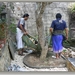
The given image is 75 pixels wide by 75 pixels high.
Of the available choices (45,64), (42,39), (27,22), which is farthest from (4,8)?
(45,64)

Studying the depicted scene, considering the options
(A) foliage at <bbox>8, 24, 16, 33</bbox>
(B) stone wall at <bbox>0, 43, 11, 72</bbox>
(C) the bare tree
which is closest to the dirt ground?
(C) the bare tree

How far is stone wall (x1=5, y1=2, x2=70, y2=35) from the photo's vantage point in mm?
4125

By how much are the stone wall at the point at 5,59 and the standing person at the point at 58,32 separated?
1.95ft

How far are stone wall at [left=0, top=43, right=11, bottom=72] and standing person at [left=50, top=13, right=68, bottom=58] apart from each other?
59 centimetres

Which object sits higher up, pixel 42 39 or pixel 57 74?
pixel 42 39

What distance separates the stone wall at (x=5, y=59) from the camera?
3.95 meters

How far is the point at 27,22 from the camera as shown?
13.8ft

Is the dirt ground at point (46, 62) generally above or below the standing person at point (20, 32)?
below

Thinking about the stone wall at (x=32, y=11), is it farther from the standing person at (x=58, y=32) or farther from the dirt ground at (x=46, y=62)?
the dirt ground at (x=46, y=62)

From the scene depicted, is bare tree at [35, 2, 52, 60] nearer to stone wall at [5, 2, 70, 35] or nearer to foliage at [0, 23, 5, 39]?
stone wall at [5, 2, 70, 35]

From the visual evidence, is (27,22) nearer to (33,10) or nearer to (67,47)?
(33,10)

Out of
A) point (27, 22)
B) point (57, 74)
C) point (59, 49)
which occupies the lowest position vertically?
point (57, 74)

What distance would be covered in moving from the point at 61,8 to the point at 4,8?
2.40 ft

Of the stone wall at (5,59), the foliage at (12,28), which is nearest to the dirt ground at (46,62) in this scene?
the stone wall at (5,59)
